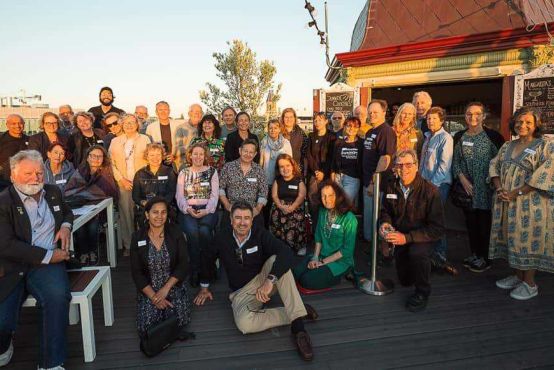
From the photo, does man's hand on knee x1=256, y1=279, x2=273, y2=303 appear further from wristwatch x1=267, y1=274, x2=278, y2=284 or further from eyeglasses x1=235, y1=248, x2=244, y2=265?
eyeglasses x1=235, y1=248, x2=244, y2=265

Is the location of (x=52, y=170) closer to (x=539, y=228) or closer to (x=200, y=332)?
(x=200, y=332)

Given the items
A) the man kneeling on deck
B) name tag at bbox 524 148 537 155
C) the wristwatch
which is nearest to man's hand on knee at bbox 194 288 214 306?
the man kneeling on deck

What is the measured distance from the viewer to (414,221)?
346 centimetres

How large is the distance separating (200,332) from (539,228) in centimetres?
320

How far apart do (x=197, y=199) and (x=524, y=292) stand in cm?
345

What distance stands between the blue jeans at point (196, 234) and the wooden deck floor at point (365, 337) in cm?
53

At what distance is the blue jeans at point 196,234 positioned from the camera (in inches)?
158

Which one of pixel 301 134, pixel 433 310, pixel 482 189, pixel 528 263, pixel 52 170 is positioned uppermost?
pixel 301 134

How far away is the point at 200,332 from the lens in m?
2.97

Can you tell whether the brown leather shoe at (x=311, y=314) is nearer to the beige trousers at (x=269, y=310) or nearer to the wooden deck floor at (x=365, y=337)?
the wooden deck floor at (x=365, y=337)

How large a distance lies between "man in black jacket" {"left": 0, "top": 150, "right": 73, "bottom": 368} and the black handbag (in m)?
0.51

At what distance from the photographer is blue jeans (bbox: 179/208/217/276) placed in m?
4.01

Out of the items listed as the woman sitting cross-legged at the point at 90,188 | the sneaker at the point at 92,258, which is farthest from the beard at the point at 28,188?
the sneaker at the point at 92,258

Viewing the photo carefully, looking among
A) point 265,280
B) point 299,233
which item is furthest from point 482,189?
point 265,280
